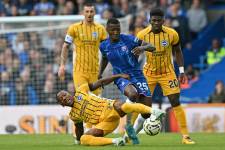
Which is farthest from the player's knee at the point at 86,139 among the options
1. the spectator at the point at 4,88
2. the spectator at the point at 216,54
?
the spectator at the point at 216,54

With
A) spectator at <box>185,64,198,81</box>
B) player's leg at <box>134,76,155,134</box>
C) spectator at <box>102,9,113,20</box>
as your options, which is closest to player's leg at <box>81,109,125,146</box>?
player's leg at <box>134,76,155,134</box>

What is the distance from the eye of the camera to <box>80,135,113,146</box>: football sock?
13.2 m

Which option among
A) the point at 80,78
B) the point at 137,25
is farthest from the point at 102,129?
the point at 137,25

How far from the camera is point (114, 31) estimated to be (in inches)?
554

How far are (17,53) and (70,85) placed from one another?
1666mm

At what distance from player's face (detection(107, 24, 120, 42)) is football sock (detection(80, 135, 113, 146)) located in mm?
1788

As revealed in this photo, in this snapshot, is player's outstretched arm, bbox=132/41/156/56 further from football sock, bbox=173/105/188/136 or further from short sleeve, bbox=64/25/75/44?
short sleeve, bbox=64/25/75/44

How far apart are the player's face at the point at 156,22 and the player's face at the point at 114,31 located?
72 cm

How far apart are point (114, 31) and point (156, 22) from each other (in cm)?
85

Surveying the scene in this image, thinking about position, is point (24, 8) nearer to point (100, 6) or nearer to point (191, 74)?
point (100, 6)

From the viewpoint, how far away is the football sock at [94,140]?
13.2 m

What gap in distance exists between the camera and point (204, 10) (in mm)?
25047

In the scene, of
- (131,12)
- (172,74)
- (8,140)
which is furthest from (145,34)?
(131,12)

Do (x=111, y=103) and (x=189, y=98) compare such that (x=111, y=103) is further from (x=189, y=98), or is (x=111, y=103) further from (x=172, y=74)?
(x=189, y=98)
